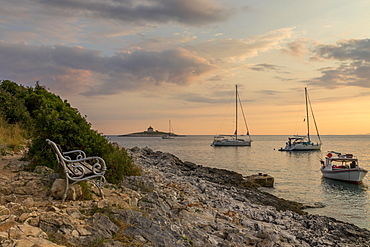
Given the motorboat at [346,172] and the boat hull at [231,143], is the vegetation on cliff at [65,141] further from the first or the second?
the boat hull at [231,143]

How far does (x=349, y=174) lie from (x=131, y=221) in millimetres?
26132

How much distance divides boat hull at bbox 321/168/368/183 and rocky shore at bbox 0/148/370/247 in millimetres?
17798

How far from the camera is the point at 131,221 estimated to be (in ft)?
19.9

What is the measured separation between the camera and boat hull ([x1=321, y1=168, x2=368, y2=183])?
87.2ft

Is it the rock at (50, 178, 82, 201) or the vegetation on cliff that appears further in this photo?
the vegetation on cliff

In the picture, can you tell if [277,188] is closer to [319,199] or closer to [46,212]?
[319,199]

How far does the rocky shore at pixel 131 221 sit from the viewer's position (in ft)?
16.3

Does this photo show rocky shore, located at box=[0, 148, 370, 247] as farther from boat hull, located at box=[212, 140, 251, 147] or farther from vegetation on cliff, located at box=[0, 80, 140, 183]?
boat hull, located at box=[212, 140, 251, 147]

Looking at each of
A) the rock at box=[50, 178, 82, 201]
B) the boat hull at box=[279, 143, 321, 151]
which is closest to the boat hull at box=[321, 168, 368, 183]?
the rock at box=[50, 178, 82, 201]

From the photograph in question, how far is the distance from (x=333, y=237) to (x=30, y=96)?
16842mm

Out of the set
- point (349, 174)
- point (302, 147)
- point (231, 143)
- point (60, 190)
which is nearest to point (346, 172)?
point (349, 174)

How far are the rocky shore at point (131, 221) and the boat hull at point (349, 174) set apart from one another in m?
17.8

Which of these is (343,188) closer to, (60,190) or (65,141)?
(65,141)

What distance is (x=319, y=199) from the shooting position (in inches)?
794
